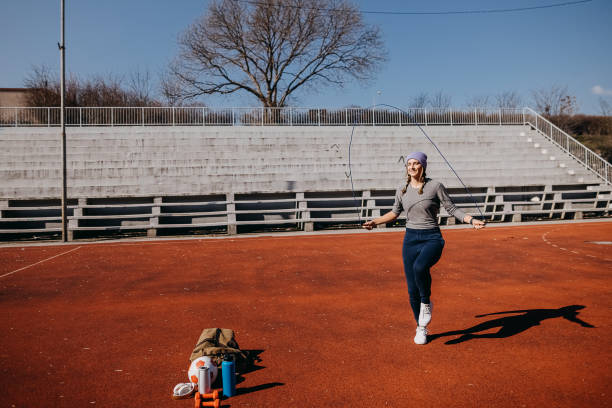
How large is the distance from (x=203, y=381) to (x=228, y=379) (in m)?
0.23

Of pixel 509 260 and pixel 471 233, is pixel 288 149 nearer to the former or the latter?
pixel 471 233

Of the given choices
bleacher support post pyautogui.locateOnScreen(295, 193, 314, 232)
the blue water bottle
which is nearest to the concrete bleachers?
bleacher support post pyautogui.locateOnScreen(295, 193, 314, 232)

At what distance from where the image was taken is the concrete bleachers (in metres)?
17.3

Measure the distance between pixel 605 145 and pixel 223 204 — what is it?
3510cm

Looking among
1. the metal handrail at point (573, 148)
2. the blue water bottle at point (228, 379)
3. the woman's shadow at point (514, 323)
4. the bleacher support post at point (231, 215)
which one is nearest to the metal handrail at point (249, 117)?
the metal handrail at point (573, 148)

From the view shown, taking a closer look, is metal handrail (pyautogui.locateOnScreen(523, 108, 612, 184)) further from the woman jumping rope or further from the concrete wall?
the woman jumping rope

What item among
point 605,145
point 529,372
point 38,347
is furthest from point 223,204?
point 605,145

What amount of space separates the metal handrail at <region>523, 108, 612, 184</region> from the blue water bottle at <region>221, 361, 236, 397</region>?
2378cm

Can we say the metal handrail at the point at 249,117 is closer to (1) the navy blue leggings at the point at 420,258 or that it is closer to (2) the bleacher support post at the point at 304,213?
(2) the bleacher support post at the point at 304,213

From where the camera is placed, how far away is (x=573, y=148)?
23797 millimetres

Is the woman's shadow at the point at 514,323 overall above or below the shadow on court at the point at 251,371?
above

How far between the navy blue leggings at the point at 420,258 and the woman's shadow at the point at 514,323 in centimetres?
66

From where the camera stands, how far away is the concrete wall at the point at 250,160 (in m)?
18.3

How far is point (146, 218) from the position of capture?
17.9 m
